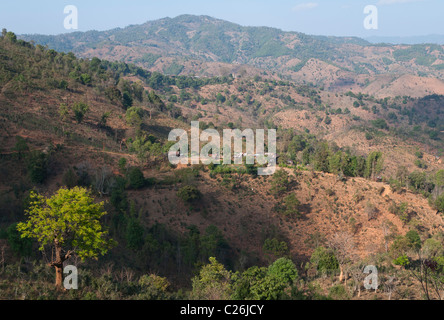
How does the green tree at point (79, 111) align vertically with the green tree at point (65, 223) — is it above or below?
above

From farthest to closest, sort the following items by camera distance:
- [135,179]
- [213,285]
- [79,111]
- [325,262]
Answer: [79,111] < [135,179] < [325,262] < [213,285]

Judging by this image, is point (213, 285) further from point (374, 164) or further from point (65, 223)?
point (374, 164)

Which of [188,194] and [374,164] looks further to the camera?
[374,164]

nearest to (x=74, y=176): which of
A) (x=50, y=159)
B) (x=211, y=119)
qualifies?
(x=50, y=159)

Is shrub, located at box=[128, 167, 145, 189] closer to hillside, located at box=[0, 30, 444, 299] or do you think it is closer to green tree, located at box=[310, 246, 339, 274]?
hillside, located at box=[0, 30, 444, 299]

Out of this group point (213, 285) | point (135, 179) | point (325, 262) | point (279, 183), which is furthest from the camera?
point (279, 183)

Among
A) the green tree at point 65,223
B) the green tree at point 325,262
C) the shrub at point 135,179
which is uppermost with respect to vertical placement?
the green tree at point 65,223

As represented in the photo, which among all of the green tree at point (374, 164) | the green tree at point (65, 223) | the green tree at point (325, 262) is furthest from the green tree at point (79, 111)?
the green tree at point (374, 164)

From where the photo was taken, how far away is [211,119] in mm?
101750

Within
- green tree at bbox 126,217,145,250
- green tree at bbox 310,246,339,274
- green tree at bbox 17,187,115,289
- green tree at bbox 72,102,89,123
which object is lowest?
green tree at bbox 310,246,339,274

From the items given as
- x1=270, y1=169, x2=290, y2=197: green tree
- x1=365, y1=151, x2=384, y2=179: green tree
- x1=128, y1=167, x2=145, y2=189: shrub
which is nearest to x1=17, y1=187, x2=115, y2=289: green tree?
x1=128, y1=167, x2=145, y2=189: shrub

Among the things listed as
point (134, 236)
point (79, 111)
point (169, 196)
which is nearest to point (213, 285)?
point (134, 236)

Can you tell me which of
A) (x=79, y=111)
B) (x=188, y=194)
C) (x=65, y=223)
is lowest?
(x=188, y=194)

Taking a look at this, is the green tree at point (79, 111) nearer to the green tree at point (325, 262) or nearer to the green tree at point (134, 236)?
the green tree at point (134, 236)
